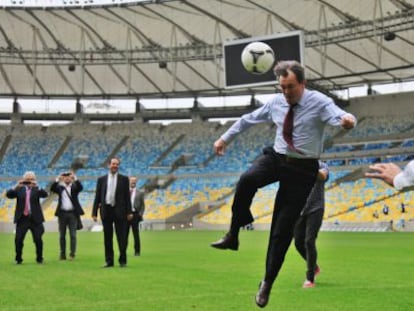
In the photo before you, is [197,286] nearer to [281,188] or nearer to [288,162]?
[281,188]

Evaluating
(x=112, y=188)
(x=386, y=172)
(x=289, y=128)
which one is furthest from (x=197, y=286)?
(x=386, y=172)

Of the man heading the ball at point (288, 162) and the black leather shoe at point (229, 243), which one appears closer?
the man heading the ball at point (288, 162)

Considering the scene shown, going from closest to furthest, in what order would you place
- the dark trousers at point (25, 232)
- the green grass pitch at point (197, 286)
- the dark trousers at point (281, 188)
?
the dark trousers at point (281, 188), the green grass pitch at point (197, 286), the dark trousers at point (25, 232)

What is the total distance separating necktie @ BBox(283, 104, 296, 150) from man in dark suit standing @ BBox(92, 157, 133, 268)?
6.88 meters

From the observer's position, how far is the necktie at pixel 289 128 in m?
6.01

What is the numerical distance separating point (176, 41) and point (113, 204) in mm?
37224

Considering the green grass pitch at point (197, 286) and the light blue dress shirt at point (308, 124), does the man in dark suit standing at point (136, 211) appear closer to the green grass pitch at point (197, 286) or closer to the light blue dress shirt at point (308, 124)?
the green grass pitch at point (197, 286)

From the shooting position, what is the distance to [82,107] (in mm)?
62031

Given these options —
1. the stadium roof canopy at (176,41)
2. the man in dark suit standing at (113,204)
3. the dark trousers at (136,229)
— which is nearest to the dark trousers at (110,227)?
the man in dark suit standing at (113,204)

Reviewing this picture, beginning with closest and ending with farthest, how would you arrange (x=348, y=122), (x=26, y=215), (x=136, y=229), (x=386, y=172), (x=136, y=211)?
(x=386, y=172) < (x=348, y=122) < (x=26, y=215) < (x=136, y=229) < (x=136, y=211)

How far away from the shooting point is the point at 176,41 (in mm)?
48438

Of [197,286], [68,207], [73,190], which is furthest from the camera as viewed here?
[68,207]

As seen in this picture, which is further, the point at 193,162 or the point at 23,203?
the point at 193,162

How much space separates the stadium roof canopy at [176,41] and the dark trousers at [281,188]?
33.3 meters
